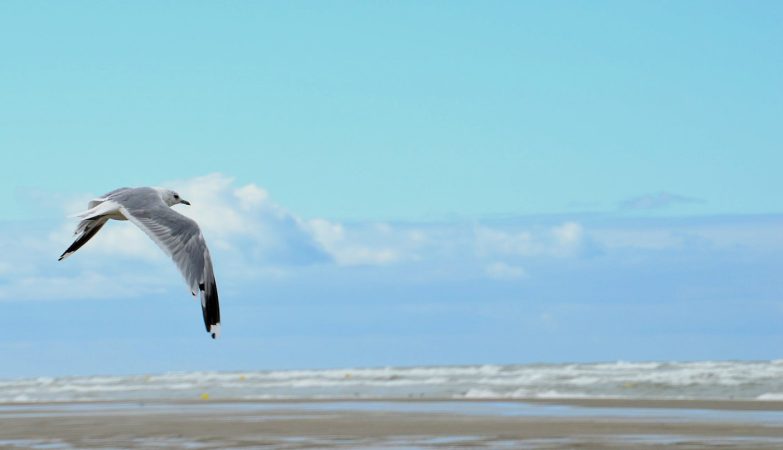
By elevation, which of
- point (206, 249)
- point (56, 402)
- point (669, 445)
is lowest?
point (669, 445)

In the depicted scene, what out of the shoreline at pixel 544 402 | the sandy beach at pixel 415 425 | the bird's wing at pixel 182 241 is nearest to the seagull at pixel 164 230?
the bird's wing at pixel 182 241

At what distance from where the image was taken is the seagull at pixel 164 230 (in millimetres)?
7824

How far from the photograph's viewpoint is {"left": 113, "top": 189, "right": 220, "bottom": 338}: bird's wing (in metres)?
7.77

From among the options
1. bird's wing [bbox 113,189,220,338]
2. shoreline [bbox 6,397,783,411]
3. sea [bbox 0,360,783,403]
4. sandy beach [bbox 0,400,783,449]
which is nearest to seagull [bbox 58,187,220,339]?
bird's wing [bbox 113,189,220,338]

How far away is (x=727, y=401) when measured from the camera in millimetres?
18219

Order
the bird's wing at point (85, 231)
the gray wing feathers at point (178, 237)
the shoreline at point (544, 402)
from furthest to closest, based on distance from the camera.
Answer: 1. the shoreline at point (544, 402)
2. the bird's wing at point (85, 231)
3. the gray wing feathers at point (178, 237)

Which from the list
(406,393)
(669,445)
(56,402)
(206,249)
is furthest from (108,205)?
(56,402)

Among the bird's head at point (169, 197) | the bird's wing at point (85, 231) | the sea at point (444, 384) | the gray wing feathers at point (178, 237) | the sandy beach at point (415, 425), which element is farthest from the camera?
the sea at point (444, 384)

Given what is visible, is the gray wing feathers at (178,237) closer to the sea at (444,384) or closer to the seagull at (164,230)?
the seagull at (164,230)

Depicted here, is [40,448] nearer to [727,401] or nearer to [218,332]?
[218,332]

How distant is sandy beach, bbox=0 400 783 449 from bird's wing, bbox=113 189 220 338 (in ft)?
14.5

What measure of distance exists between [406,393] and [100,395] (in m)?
8.39

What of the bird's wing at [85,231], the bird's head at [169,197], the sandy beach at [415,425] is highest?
the bird's head at [169,197]

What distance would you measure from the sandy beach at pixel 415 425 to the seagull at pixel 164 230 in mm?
4239
